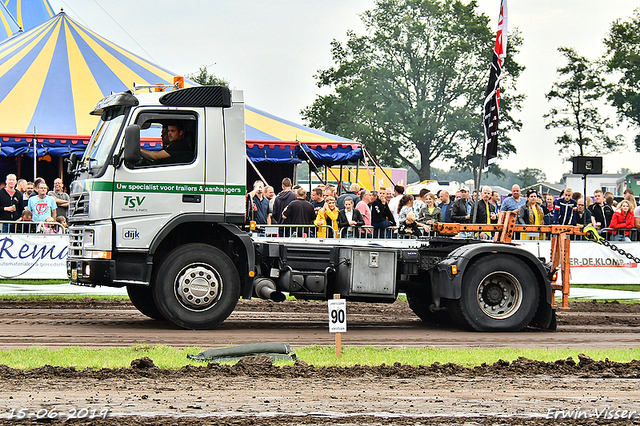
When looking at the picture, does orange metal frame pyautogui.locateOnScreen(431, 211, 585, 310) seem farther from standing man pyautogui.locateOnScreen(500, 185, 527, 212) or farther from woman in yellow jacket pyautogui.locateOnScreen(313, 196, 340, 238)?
standing man pyautogui.locateOnScreen(500, 185, 527, 212)

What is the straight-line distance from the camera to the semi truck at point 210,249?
10562 mm

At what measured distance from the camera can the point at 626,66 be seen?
61.1 meters

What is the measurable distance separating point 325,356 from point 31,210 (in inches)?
397

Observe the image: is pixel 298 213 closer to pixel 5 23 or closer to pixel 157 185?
pixel 157 185

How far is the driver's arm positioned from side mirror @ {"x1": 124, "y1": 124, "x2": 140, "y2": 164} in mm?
253

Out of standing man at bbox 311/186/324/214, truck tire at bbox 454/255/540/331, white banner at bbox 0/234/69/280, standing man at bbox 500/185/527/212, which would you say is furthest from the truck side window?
standing man at bbox 500/185/527/212

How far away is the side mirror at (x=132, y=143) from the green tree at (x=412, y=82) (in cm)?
5119

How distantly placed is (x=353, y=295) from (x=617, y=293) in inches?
330

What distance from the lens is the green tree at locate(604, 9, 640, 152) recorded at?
60969 mm

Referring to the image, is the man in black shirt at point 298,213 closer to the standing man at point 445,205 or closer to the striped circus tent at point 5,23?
the standing man at point 445,205

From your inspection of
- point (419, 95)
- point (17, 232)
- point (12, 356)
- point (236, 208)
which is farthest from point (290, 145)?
point (419, 95)

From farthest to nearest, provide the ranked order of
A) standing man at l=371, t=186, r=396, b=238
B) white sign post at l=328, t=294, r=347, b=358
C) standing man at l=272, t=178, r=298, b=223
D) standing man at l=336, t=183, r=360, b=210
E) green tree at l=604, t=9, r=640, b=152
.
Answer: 1. green tree at l=604, t=9, r=640, b=152
2. standing man at l=272, t=178, r=298, b=223
3. standing man at l=336, t=183, r=360, b=210
4. standing man at l=371, t=186, r=396, b=238
5. white sign post at l=328, t=294, r=347, b=358

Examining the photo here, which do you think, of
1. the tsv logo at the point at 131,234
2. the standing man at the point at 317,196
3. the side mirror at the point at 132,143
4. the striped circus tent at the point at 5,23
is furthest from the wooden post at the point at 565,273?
the striped circus tent at the point at 5,23

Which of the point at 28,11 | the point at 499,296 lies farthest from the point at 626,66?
the point at 499,296
